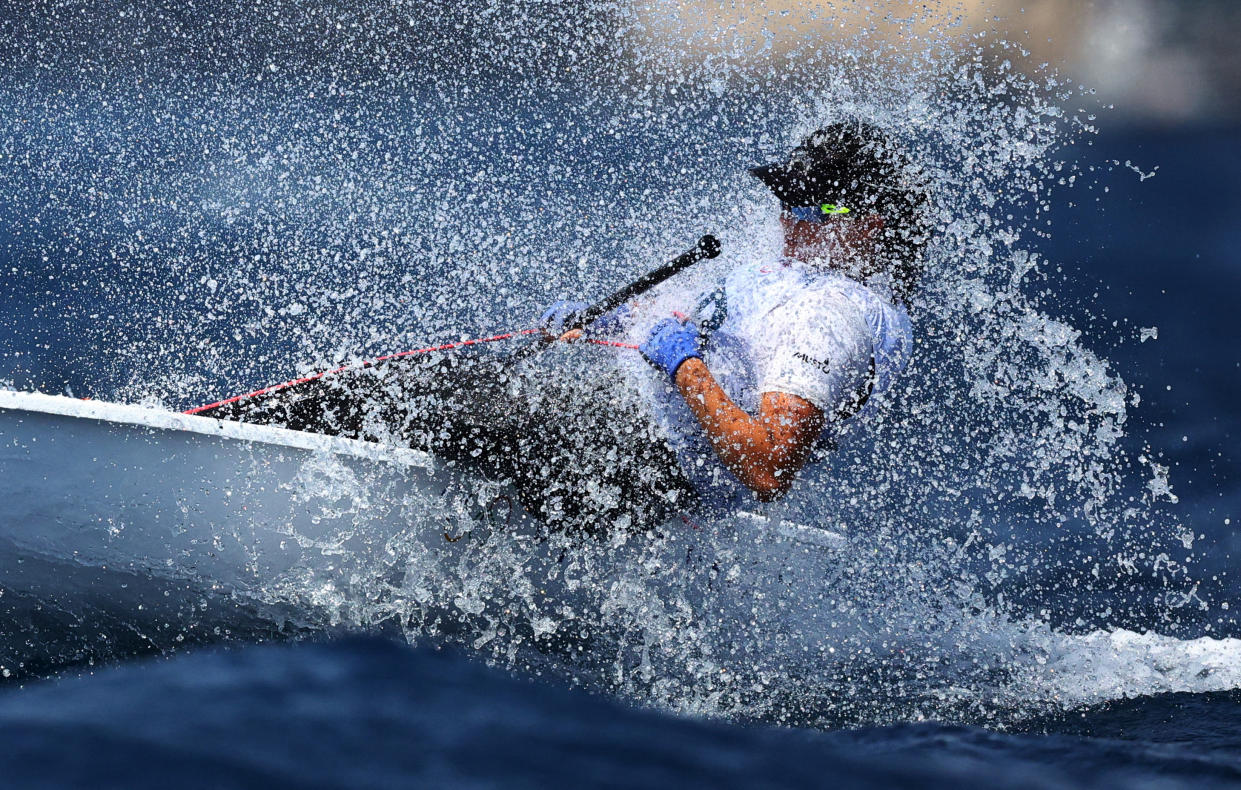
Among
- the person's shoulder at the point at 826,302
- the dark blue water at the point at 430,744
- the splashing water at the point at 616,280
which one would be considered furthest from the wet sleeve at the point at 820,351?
the dark blue water at the point at 430,744

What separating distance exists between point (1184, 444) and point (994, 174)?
1.51 m

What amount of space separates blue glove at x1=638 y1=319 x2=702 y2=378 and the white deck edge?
485 millimetres

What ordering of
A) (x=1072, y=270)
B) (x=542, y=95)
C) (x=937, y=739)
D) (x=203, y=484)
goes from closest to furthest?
(x=937, y=739), (x=203, y=484), (x=1072, y=270), (x=542, y=95)

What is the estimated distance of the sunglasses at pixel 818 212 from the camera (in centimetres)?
192

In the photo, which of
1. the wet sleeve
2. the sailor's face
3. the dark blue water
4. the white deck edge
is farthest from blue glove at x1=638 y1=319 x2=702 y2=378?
the dark blue water

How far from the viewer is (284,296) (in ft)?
16.2

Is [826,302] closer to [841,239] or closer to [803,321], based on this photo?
[803,321]

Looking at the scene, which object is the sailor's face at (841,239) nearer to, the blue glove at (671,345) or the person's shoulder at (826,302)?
the person's shoulder at (826,302)

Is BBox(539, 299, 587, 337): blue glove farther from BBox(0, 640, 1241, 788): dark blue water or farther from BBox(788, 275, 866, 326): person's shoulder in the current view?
BBox(0, 640, 1241, 788): dark blue water

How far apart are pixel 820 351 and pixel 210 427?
1214mm

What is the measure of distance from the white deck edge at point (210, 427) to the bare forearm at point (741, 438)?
21.2 inches

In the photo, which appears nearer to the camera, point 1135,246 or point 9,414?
point 9,414

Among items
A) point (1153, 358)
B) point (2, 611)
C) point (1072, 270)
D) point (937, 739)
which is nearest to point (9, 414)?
point (2, 611)

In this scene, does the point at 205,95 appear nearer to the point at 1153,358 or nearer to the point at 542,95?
the point at 542,95
